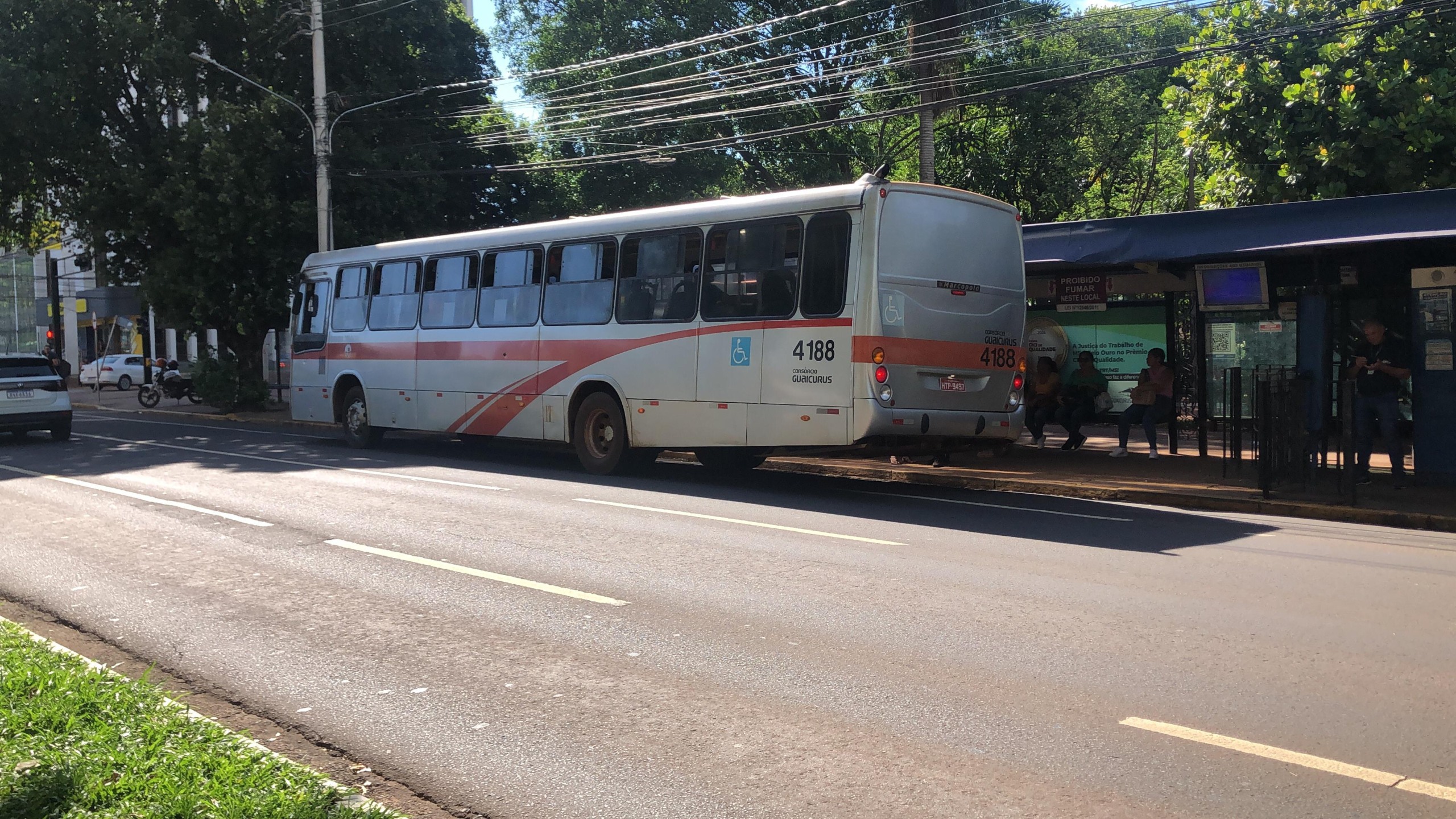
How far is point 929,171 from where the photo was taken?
2222 cm

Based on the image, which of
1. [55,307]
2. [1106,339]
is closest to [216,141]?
[1106,339]

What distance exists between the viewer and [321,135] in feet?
86.3

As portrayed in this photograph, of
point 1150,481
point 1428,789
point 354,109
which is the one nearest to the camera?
point 1428,789

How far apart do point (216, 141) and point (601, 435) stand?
633 inches

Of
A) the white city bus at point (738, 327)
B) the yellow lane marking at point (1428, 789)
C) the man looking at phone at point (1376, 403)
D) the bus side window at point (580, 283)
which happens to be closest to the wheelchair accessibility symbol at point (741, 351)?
the white city bus at point (738, 327)

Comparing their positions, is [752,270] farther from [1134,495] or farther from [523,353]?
[1134,495]

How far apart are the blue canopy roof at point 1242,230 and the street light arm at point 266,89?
1788 cm

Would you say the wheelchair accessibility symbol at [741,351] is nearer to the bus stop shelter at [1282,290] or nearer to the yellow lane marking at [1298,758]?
the bus stop shelter at [1282,290]

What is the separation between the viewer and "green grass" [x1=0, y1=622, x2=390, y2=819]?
159 inches

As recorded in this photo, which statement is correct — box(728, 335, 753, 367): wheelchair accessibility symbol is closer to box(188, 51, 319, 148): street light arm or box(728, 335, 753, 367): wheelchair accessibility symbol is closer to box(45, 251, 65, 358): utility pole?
box(188, 51, 319, 148): street light arm

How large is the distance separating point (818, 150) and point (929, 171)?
12.1 metres

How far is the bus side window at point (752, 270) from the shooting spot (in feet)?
41.5

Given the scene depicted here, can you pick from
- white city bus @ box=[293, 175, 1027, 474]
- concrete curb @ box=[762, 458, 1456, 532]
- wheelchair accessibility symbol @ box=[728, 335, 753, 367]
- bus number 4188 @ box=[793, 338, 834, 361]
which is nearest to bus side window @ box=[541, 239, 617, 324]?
white city bus @ box=[293, 175, 1027, 474]

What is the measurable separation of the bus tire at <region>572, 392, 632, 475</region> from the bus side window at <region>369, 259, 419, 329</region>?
14.2ft
